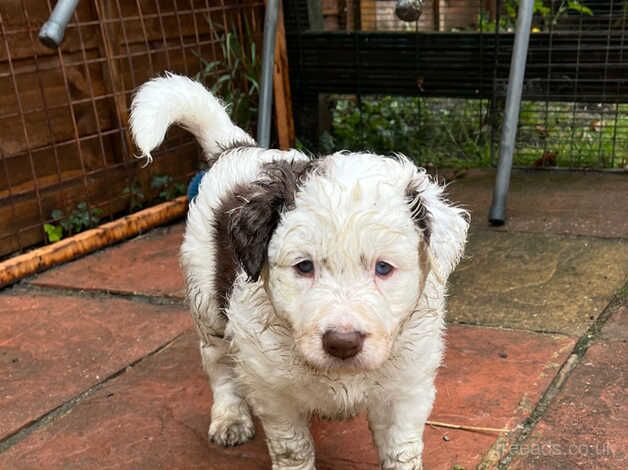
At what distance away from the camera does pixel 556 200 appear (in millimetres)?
5238

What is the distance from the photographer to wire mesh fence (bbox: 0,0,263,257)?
4820 millimetres

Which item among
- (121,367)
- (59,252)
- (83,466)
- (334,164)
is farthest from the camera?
(59,252)

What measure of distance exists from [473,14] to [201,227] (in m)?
5.21

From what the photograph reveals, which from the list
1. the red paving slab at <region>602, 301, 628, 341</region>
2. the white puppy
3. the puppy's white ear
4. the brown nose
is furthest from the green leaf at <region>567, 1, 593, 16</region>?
the brown nose

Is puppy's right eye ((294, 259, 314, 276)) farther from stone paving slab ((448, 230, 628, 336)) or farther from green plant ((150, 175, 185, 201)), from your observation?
green plant ((150, 175, 185, 201))

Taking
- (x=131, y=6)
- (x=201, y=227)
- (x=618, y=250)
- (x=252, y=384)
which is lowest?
(x=618, y=250)

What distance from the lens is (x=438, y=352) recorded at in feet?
8.39

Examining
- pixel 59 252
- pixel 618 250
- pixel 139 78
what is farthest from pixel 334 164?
pixel 139 78

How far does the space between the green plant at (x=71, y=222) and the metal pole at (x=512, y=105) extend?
2.41 m

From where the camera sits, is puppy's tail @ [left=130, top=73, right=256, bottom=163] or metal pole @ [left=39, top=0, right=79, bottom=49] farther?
metal pole @ [left=39, top=0, right=79, bottom=49]

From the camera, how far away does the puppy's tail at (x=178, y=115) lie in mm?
3074

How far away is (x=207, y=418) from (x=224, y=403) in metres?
0.14

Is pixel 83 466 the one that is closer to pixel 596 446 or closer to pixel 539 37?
pixel 596 446

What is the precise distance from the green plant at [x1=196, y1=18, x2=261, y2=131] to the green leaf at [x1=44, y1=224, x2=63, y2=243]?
1437mm
